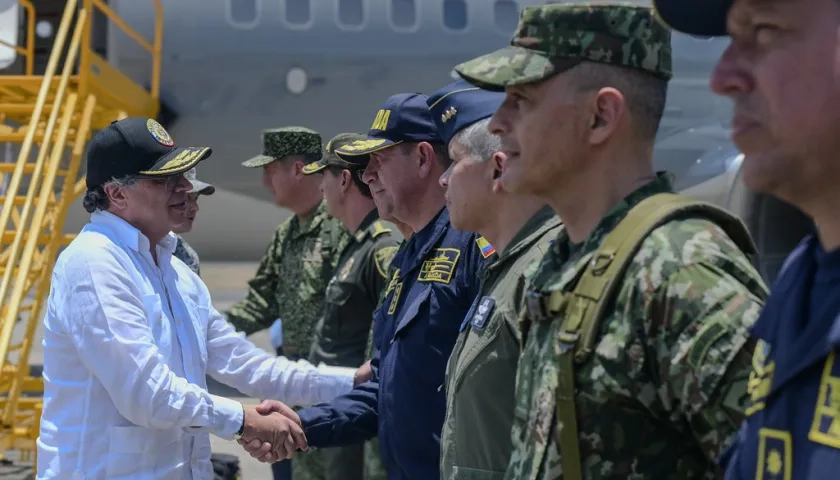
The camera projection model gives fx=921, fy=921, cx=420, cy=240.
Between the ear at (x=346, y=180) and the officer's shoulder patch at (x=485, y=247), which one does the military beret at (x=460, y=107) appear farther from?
the ear at (x=346, y=180)

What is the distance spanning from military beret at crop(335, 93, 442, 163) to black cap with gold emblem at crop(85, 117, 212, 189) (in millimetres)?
560

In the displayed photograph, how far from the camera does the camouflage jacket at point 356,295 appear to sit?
3.90m

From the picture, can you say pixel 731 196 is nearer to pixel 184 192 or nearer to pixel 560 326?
pixel 184 192

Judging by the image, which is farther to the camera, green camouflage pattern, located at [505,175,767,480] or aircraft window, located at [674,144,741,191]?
aircraft window, located at [674,144,741,191]

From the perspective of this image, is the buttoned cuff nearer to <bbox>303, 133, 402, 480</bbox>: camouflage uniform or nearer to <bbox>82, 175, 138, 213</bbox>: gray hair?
<bbox>82, 175, 138, 213</bbox>: gray hair

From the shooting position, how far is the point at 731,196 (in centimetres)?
715

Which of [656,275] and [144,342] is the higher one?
[656,275]

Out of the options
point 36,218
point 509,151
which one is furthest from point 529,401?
point 36,218

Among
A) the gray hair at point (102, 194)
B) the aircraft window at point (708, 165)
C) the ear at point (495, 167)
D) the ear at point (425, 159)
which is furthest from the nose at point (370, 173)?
the aircraft window at point (708, 165)

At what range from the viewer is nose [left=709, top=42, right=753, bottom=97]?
41.4 inches

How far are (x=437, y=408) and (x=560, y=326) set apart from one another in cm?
115

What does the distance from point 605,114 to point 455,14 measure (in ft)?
28.7

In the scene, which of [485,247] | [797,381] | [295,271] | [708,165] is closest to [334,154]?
[295,271]

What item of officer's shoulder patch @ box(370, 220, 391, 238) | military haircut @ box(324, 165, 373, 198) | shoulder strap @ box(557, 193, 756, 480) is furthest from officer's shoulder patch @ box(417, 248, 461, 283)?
military haircut @ box(324, 165, 373, 198)
